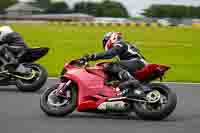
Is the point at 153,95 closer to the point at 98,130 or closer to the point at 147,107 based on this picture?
the point at 147,107

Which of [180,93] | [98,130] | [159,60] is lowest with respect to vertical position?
[159,60]

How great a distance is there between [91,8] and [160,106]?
16390 cm

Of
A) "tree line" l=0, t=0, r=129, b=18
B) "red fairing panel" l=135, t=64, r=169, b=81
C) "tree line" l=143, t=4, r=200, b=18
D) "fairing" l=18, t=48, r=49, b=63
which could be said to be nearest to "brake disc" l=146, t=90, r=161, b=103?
"red fairing panel" l=135, t=64, r=169, b=81

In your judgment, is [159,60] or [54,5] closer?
[159,60]

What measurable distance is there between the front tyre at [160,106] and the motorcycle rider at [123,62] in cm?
21

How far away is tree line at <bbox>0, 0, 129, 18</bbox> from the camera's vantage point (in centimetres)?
16462

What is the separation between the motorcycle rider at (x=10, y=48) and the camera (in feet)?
51.3

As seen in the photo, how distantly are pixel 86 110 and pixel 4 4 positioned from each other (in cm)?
18202

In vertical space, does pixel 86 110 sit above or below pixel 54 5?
above

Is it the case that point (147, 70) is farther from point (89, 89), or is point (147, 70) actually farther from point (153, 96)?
point (89, 89)

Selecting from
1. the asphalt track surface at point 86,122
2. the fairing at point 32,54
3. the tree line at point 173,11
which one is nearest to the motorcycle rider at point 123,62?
the asphalt track surface at point 86,122

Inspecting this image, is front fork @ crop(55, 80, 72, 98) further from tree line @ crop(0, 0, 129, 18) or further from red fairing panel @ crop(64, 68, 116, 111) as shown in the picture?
tree line @ crop(0, 0, 129, 18)

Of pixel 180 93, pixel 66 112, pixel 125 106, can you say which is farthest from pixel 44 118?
pixel 180 93

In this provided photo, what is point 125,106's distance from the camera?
11.1 m
